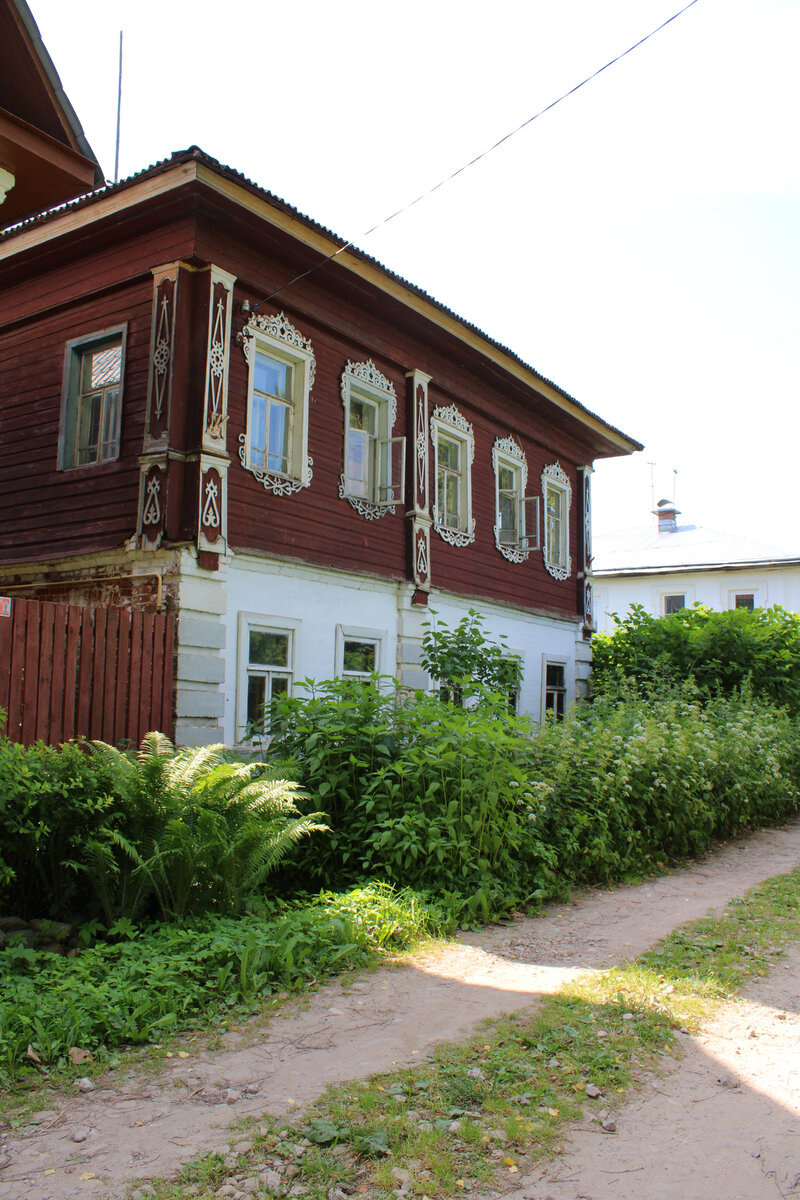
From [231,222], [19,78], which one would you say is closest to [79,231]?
[231,222]

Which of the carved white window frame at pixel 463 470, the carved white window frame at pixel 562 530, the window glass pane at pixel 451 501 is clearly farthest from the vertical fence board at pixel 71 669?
the carved white window frame at pixel 562 530

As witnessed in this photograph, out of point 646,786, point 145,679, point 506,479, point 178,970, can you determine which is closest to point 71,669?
point 145,679

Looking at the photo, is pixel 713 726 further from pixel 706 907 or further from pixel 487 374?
pixel 487 374

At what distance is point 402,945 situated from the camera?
572cm

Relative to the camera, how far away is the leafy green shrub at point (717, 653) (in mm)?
16516

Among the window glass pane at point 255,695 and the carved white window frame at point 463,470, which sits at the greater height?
the carved white window frame at point 463,470

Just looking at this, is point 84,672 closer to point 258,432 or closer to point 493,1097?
point 258,432

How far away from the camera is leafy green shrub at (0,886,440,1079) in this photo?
4.02m

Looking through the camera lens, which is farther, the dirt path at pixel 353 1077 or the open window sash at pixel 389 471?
the open window sash at pixel 389 471

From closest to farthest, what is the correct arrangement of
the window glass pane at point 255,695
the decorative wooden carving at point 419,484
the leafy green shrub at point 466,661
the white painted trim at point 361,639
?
the window glass pane at point 255,695, the white painted trim at point 361,639, the leafy green shrub at point 466,661, the decorative wooden carving at point 419,484

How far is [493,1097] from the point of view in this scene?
3477 mm

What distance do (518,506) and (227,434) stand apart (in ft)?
24.1

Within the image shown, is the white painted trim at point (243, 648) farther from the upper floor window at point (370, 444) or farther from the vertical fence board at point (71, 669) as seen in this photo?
the vertical fence board at point (71, 669)

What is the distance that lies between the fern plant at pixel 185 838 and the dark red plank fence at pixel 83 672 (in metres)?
1.71
